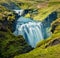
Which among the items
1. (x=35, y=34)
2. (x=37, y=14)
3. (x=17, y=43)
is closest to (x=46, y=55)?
(x=17, y=43)

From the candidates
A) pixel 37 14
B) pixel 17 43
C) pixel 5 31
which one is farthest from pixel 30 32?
pixel 37 14

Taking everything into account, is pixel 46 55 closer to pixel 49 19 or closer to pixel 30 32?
pixel 30 32

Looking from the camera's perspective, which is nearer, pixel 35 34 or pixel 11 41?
pixel 11 41

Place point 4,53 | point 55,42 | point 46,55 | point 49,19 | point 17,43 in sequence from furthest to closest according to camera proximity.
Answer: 1. point 49,19
2. point 17,43
3. point 4,53
4. point 55,42
5. point 46,55

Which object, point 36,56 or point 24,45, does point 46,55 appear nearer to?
point 36,56

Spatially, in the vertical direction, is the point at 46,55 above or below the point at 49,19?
above

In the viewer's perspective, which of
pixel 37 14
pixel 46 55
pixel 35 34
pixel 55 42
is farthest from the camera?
pixel 37 14

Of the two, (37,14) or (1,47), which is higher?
(1,47)

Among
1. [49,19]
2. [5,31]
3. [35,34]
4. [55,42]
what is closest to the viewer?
[55,42]

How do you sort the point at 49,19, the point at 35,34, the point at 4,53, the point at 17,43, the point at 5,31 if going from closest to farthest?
1. the point at 4,53
2. the point at 17,43
3. the point at 5,31
4. the point at 35,34
5. the point at 49,19
